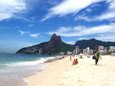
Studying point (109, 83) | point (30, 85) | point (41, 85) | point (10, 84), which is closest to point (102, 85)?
point (109, 83)

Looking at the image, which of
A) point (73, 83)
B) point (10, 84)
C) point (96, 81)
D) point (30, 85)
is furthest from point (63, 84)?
point (10, 84)

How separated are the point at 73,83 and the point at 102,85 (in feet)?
7.06

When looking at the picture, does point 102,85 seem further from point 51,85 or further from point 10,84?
point 10,84

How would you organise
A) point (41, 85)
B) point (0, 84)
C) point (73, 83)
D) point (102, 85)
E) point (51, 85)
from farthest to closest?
point (0, 84)
point (41, 85)
point (51, 85)
point (73, 83)
point (102, 85)

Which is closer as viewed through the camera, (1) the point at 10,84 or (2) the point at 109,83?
(2) the point at 109,83

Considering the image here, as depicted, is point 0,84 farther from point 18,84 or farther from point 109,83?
point 109,83

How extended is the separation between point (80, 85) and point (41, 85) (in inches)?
175

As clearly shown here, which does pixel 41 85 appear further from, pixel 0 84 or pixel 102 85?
pixel 102 85

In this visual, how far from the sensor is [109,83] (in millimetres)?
16406

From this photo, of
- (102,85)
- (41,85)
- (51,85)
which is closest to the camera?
(102,85)

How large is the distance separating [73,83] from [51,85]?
6.76 ft

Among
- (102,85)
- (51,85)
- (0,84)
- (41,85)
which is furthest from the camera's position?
(0,84)

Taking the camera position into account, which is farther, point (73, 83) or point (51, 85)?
point (51, 85)

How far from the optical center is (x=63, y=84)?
1695cm
